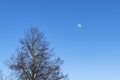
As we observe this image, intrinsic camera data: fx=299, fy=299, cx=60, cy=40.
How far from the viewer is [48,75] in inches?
1345

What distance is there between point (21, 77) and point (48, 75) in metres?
3.07

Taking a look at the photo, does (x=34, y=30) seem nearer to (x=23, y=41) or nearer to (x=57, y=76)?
(x=23, y=41)

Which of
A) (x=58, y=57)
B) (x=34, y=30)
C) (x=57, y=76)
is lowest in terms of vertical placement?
(x=57, y=76)

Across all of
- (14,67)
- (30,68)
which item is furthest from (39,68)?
(14,67)

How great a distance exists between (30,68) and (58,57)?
4274 mm

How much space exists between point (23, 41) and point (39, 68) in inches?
163

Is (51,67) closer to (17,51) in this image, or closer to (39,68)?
(39,68)

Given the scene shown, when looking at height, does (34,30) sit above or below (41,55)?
above

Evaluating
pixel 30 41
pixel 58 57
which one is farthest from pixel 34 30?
pixel 58 57

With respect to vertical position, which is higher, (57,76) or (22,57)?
(22,57)

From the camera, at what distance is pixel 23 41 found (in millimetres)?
35250

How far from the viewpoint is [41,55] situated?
112 feet

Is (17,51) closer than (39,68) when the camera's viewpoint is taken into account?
No

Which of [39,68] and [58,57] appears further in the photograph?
[58,57]
